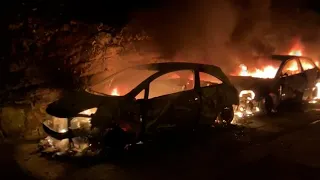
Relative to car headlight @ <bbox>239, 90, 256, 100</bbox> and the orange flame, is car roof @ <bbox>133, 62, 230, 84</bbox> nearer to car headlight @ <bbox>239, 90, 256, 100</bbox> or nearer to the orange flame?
car headlight @ <bbox>239, 90, 256, 100</bbox>

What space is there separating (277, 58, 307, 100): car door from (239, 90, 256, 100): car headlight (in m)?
0.92

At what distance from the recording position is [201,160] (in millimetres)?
8141

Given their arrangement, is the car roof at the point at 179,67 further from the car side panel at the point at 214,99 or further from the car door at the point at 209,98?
the car side panel at the point at 214,99

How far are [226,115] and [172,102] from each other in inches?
80.3

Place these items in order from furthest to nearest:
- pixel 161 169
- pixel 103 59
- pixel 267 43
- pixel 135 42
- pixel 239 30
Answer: pixel 267 43, pixel 239 30, pixel 135 42, pixel 103 59, pixel 161 169

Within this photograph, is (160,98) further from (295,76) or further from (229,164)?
(295,76)

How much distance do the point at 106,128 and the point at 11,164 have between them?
71.9 inches

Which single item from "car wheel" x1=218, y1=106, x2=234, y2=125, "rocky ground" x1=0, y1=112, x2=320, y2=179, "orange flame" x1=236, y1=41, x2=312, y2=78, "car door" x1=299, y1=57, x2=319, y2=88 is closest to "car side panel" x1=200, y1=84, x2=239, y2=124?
"car wheel" x1=218, y1=106, x2=234, y2=125

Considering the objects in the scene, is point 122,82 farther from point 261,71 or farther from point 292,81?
point 292,81

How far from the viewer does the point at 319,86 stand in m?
14.6

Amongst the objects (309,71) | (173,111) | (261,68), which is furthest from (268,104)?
(173,111)

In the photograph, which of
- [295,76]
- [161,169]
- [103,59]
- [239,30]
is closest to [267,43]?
[239,30]

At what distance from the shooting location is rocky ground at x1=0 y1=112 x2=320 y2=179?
7.41 metres

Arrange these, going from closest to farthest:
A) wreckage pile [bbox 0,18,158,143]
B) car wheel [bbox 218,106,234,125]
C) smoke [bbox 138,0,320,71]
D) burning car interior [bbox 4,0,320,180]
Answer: burning car interior [bbox 4,0,320,180], wreckage pile [bbox 0,18,158,143], car wheel [bbox 218,106,234,125], smoke [bbox 138,0,320,71]
